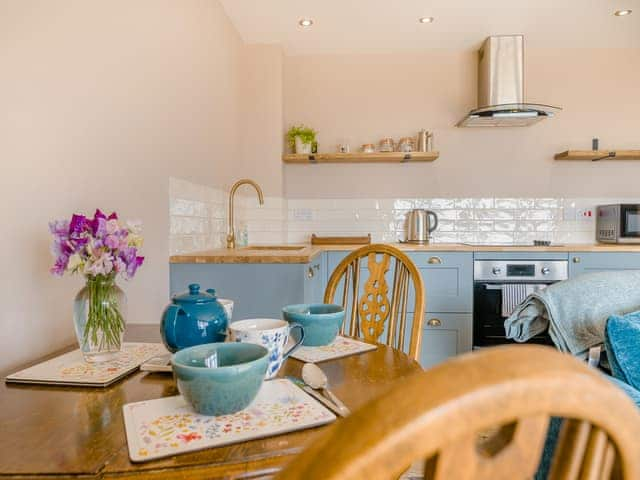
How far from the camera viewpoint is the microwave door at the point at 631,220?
328 cm

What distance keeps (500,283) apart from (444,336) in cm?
52

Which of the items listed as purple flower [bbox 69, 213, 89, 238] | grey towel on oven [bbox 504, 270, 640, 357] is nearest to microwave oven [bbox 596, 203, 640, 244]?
grey towel on oven [bbox 504, 270, 640, 357]

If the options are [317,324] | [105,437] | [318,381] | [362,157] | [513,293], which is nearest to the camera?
[105,437]

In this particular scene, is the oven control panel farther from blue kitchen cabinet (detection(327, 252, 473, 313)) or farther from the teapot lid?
the teapot lid

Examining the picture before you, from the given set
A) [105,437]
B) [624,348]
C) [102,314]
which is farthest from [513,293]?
[105,437]

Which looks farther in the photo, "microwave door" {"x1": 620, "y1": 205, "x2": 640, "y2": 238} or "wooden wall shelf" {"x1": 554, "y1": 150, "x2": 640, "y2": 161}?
"wooden wall shelf" {"x1": 554, "y1": 150, "x2": 640, "y2": 161}

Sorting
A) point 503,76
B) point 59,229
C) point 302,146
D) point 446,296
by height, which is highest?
point 503,76

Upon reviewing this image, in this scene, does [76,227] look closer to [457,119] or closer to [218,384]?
[218,384]

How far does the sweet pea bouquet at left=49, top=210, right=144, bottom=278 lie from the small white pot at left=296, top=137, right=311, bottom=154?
2.73 metres

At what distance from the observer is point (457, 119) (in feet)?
12.2

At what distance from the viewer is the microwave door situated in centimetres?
328

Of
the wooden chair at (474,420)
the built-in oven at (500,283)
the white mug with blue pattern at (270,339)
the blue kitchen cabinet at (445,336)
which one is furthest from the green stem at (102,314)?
the built-in oven at (500,283)

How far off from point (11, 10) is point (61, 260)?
675 millimetres

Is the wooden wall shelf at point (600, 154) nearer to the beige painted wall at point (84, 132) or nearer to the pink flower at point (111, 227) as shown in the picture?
the beige painted wall at point (84, 132)
